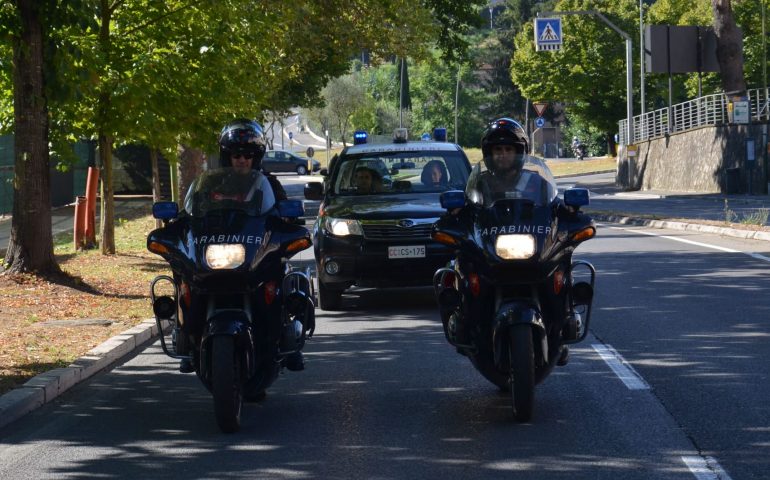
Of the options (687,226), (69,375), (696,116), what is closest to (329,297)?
(69,375)

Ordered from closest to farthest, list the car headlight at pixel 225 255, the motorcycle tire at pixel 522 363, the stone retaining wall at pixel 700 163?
1. the motorcycle tire at pixel 522 363
2. the car headlight at pixel 225 255
3. the stone retaining wall at pixel 700 163

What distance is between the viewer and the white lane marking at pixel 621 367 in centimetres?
862

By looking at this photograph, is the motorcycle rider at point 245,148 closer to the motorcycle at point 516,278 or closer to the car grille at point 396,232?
the motorcycle at point 516,278

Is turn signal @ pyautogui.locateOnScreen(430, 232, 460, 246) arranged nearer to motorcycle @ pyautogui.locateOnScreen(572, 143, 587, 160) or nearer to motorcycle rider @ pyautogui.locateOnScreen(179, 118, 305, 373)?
motorcycle rider @ pyautogui.locateOnScreen(179, 118, 305, 373)

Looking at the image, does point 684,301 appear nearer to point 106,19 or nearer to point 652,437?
point 652,437

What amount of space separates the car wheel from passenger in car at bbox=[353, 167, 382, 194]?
1.28m

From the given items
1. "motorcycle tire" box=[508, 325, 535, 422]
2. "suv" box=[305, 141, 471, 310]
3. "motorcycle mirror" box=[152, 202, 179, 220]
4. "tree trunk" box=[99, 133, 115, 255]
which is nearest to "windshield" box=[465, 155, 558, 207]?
"motorcycle tire" box=[508, 325, 535, 422]

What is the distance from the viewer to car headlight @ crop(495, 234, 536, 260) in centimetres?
731

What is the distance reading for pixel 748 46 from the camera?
76.2m

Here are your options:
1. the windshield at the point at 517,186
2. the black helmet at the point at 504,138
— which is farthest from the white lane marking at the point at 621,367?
the black helmet at the point at 504,138

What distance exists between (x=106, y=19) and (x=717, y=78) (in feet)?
208

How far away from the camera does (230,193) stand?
7.85m

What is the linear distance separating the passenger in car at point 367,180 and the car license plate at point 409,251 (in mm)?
1423

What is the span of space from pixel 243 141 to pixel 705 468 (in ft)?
12.0
